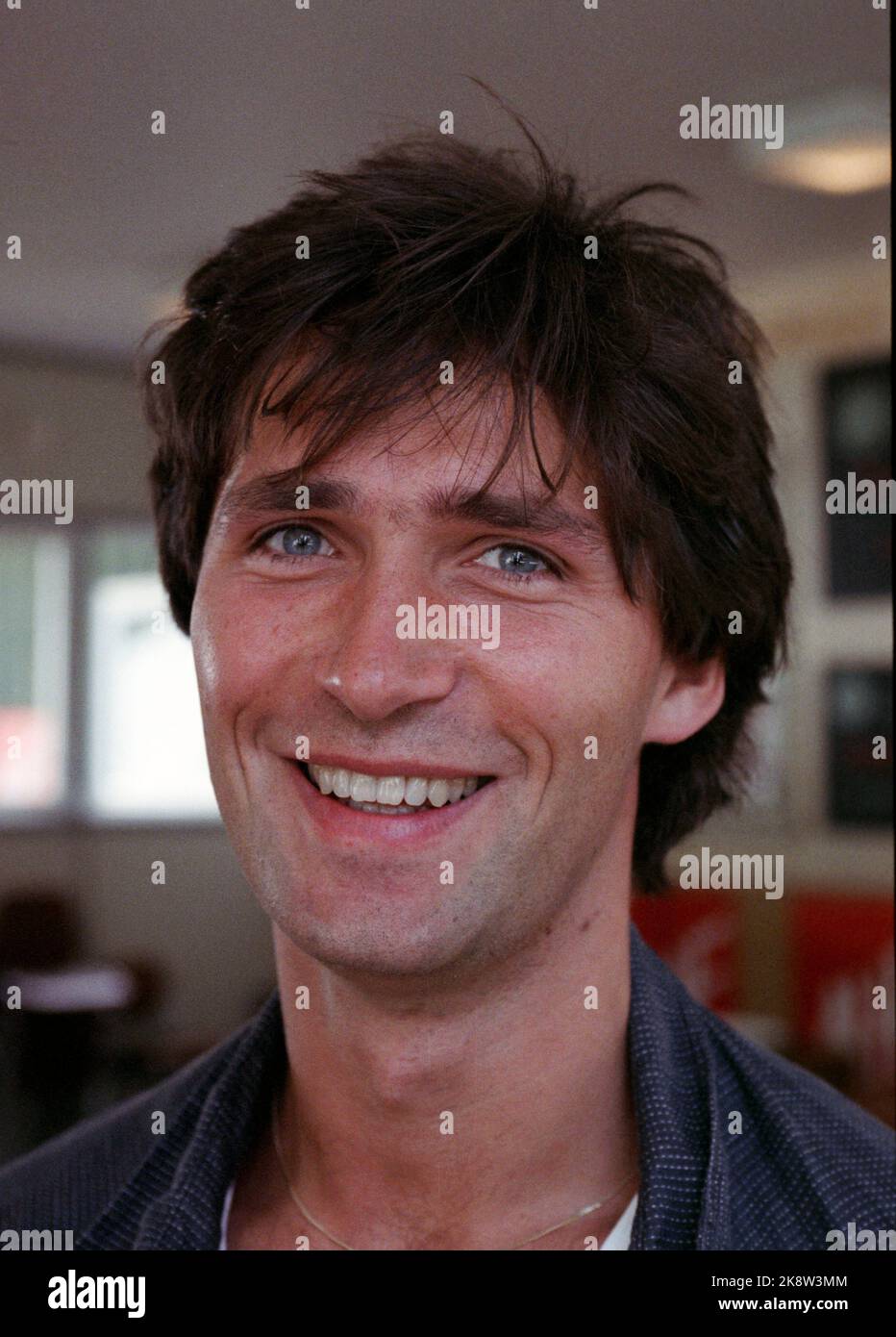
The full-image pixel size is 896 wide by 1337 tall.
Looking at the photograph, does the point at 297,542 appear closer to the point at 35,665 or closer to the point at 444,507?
the point at 444,507

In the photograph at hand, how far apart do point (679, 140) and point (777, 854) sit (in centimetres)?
233

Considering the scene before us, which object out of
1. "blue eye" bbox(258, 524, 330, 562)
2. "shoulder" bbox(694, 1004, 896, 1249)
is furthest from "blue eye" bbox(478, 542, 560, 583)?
"shoulder" bbox(694, 1004, 896, 1249)

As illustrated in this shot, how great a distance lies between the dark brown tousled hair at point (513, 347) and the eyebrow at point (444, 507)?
2 cm

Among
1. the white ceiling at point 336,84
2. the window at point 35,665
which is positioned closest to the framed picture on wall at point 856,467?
the white ceiling at point 336,84

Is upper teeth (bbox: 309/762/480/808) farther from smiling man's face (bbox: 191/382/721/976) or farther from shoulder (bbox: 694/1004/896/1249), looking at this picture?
shoulder (bbox: 694/1004/896/1249)

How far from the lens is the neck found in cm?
94

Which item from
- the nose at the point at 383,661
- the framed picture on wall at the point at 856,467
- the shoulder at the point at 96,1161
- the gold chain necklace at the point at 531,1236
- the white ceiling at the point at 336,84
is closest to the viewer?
the nose at the point at 383,661

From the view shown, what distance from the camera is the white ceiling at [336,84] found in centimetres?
156

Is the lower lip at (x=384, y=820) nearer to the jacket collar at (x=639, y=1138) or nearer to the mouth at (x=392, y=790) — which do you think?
the mouth at (x=392, y=790)

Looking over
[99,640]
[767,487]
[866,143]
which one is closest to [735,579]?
[767,487]

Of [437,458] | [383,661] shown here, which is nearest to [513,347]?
[437,458]

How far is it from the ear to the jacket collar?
0.52 feet

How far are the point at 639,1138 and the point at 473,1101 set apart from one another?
0.11m

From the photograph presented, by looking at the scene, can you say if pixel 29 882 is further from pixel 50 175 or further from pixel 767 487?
pixel 767 487
